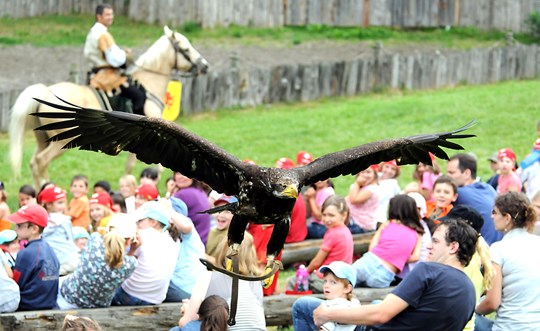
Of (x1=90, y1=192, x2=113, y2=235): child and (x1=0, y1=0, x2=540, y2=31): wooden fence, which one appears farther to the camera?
(x1=0, y1=0, x2=540, y2=31): wooden fence

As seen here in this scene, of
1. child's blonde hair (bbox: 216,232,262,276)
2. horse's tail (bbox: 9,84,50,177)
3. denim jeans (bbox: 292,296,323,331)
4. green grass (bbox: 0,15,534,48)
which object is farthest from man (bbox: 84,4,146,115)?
green grass (bbox: 0,15,534,48)

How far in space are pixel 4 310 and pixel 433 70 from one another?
17108 mm

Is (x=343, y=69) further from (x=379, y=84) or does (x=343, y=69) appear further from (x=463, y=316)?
(x=463, y=316)

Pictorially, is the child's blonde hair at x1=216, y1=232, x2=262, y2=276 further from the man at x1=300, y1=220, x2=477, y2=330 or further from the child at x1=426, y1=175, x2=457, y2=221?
the child at x1=426, y1=175, x2=457, y2=221

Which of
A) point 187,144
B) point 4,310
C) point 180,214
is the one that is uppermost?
point 187,144

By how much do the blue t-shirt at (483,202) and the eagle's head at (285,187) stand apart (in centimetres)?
320

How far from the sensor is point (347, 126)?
20766 millimetres

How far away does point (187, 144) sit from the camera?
330 inches

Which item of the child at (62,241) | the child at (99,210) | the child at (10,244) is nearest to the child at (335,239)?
the child at (62,241)

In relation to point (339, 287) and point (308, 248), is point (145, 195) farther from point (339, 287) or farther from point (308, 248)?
point (339, 287)

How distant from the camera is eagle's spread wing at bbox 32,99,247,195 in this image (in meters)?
8.19

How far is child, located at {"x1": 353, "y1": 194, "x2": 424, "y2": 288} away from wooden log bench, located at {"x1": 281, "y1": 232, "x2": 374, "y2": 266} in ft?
7.03

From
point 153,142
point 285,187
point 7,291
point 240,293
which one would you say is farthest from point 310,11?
point 285,187

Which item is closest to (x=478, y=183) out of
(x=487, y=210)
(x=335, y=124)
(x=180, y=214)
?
(x=487, y=210)
